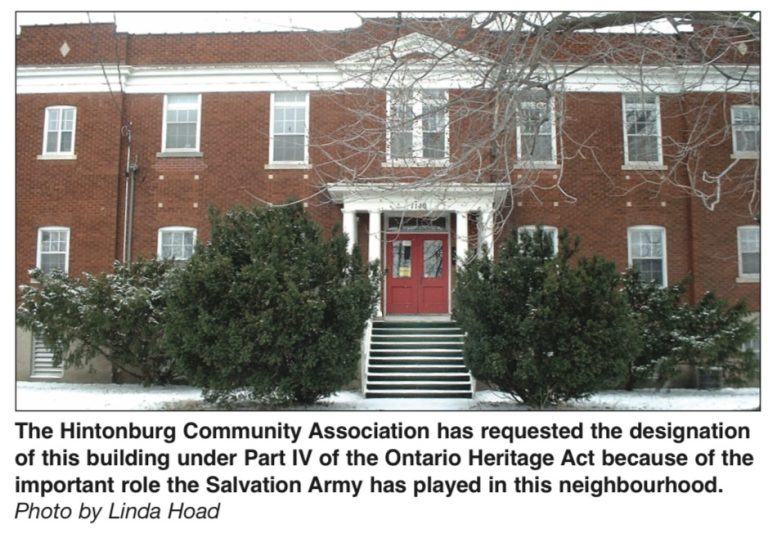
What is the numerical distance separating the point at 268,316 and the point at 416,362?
14.9 ft

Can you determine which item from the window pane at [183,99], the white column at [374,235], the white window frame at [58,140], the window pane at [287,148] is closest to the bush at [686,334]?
the white column at [374,235]

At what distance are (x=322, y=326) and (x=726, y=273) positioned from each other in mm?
10628

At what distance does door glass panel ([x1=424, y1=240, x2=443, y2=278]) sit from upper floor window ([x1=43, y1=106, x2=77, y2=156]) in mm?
9254

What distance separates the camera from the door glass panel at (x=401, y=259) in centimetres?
1794

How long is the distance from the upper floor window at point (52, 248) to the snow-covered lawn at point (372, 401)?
10.8 ft

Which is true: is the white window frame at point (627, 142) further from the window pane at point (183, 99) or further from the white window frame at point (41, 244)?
the white window frame at point (41, 244)

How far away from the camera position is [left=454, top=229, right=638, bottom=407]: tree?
38.0 feet

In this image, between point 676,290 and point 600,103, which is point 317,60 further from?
point 676,290

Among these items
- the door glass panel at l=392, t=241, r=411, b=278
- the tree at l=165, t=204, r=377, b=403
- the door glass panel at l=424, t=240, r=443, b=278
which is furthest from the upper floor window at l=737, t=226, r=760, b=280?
the tree at l=165, t=204, r=377, b=403

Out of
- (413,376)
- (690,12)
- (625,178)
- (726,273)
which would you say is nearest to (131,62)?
(413,376)

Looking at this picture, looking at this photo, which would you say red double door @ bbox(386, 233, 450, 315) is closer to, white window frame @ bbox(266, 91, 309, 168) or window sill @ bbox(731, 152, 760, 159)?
white window frame @ bbox(266, 91, 309, 168)

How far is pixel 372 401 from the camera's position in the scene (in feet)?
45.4

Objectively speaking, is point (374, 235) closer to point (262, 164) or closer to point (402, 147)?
point (262, 164)

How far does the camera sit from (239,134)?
17.9 meters
